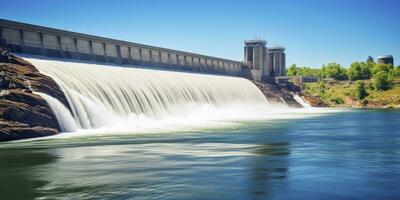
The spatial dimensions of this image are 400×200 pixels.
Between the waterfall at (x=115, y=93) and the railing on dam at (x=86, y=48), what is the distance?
11.3ft

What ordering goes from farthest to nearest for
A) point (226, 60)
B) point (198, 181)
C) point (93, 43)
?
point (226, 60), point (93, 43), point (198, 181)

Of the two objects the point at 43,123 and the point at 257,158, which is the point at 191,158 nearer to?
the point at 257,158

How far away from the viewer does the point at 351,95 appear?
122125 millimetres

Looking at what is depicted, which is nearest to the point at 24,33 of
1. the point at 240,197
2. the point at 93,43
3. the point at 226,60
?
the point at 93,43

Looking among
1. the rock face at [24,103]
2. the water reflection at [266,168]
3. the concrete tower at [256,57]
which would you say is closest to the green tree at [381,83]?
the concrete tower at [256,57]

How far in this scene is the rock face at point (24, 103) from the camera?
2798cm

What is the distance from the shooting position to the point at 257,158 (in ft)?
68.0

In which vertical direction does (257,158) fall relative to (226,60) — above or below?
below

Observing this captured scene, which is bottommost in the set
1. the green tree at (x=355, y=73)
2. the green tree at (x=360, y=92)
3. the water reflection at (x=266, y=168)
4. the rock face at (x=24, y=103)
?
the water reflection at (x=266, y=168)

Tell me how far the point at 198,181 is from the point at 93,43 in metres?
43.6

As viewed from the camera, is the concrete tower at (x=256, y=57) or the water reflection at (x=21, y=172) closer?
the water reflection at (x=21, y=172)

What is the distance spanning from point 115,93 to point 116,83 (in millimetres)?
2243

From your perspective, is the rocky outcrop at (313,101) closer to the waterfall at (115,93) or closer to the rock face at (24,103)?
the waterfall at (115,93)

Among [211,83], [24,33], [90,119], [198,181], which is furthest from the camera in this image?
[211,83]
